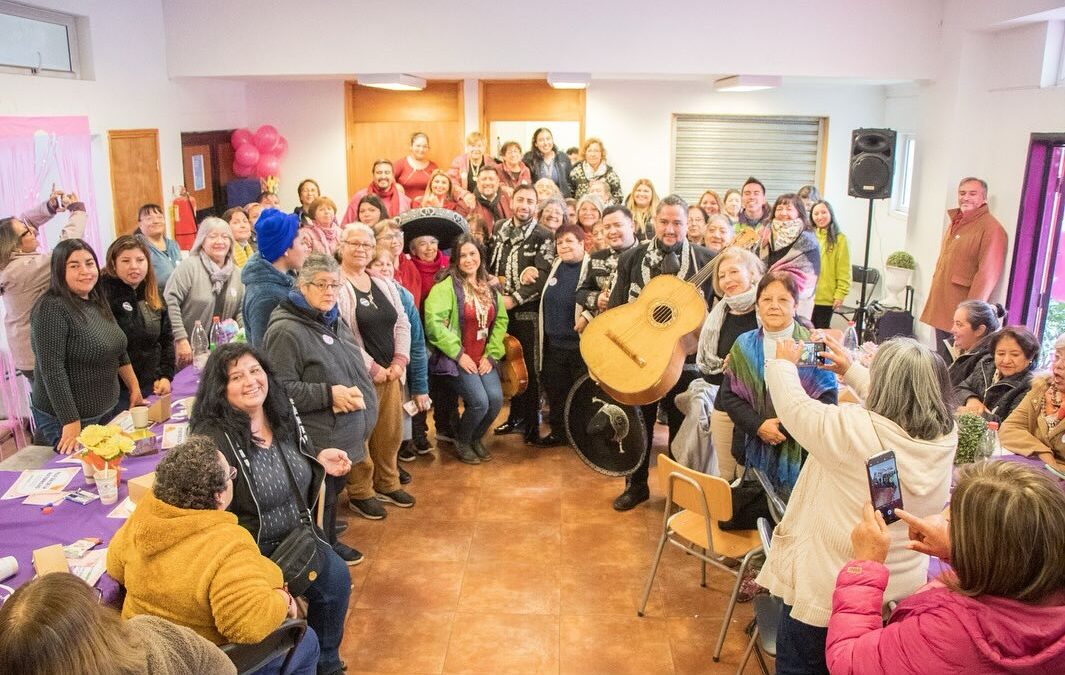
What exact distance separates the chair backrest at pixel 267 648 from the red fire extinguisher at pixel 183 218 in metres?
5.38

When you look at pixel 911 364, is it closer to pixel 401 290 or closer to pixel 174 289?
pixel 401 290

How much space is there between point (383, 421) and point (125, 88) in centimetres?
389

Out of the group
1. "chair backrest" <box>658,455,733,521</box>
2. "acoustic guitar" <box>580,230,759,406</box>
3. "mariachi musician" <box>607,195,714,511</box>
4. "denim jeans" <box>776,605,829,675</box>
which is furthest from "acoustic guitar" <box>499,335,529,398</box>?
"denim jeans" <box>776,605,829,675</box>

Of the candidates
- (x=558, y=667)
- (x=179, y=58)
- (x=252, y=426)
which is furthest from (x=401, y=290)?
(x=179, y=58)

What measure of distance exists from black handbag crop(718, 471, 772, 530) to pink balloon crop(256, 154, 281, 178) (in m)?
6.60

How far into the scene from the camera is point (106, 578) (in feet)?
8.05

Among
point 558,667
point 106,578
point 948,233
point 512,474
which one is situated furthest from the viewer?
point 948,233

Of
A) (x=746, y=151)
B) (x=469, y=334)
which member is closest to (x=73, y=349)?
(x=469, y=334)

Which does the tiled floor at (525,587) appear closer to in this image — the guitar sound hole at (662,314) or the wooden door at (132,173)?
the guitar sound hole at (662,314)

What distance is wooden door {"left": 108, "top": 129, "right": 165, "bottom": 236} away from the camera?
6332mm

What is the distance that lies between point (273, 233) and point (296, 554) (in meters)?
1.71

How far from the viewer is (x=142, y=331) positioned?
4152mm

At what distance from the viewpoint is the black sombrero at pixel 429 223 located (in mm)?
5262

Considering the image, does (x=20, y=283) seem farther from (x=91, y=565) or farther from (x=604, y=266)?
(x=604, y=266)
